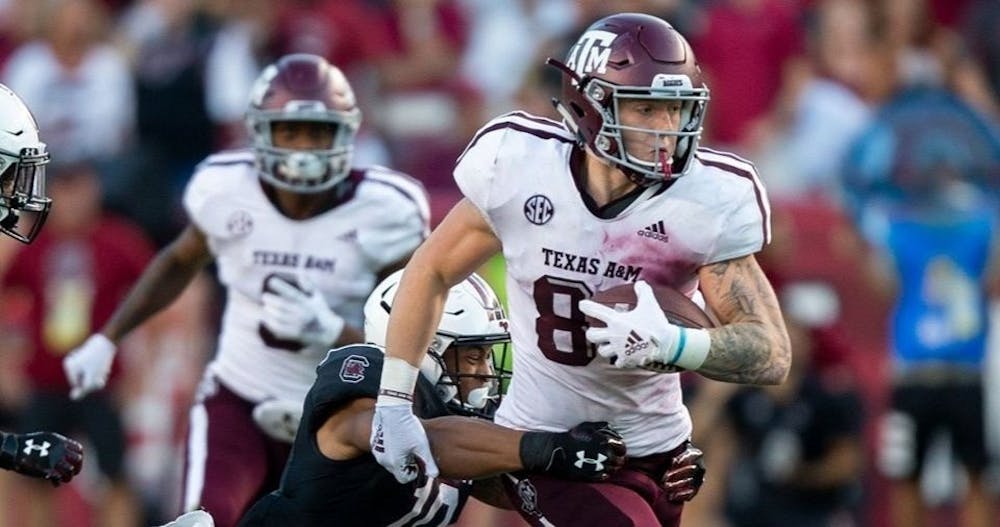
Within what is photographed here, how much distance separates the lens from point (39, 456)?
5297 mm

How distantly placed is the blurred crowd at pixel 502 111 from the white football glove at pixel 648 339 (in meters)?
4.24

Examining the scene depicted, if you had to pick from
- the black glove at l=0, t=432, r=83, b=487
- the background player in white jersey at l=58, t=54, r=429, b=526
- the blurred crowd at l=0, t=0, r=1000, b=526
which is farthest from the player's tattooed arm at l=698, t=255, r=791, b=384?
the blurred crowd at l=0, t=0, r=1000, b=526

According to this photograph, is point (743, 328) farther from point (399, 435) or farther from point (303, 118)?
point (303, 118)

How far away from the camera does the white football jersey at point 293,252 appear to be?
6.82 metres

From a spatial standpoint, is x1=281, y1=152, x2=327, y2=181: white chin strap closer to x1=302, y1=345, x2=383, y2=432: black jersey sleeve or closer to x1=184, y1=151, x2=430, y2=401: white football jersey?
x1=184, y1=151, x2=430, y2=401: white football jersey

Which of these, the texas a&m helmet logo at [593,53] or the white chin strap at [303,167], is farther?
the white chin strap at [303,167]

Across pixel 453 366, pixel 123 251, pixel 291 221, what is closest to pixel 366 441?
pixel 453 366

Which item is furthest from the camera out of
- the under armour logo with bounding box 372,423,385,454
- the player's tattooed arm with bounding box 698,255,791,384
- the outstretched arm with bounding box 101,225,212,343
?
the outstretched arm with bounding box 101,225,212,343

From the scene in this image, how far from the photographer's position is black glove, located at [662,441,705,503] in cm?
526

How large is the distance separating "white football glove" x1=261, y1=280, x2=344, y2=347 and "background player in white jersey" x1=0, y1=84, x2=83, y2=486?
1.29 meters

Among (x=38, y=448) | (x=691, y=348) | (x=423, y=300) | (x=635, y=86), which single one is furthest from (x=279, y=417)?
(x=691, y=348)

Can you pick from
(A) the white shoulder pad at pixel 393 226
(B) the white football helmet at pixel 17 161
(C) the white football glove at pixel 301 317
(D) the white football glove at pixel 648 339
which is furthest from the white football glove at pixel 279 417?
(D) the white football glove at pixel 648 339

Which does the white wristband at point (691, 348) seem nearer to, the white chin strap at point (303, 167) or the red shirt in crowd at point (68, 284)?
the white chin strap at point (303, 167)

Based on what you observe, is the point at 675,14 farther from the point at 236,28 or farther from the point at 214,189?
the point at 214,189
